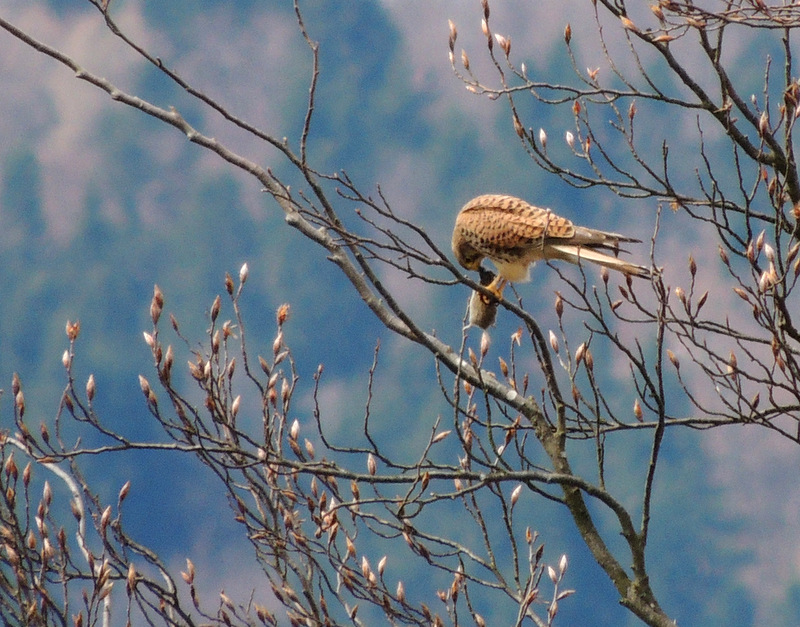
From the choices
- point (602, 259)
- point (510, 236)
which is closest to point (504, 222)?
point (510, 236)

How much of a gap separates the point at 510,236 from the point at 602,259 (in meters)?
1.40

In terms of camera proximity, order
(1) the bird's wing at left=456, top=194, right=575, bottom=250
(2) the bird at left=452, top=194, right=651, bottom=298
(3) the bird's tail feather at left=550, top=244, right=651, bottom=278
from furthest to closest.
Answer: (1) the bird's wing at left=456, top=194, right=575, bottom=250, (2) the bird at left=452, top=194, right=651, bottom=298, (3) the bird's tail feather at left=550, top=244, right=651, bottom=278

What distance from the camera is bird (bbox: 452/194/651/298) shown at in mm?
6238

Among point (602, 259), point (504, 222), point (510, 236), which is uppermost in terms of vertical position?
point (504, 222)

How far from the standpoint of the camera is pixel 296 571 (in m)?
4.89

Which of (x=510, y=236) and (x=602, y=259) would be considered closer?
(x=602, y=259)

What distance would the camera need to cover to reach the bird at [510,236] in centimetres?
624

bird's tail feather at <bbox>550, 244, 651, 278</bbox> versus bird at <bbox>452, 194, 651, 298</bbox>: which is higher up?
bird at <bbox>452, 194, 651, 298</bbox>

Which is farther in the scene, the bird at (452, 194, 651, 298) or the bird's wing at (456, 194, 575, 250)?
the bird's wing at (456, 194, 575, 250)

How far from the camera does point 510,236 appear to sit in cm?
689

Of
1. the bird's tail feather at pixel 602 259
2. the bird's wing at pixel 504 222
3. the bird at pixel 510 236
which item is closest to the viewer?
the bird's tail feather at pixel 602 259

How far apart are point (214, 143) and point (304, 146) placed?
0.51 metres

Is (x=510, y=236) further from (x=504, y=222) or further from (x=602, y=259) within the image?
(x=602, y=259)

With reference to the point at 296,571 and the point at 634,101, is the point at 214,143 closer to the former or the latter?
the point at 296,571
